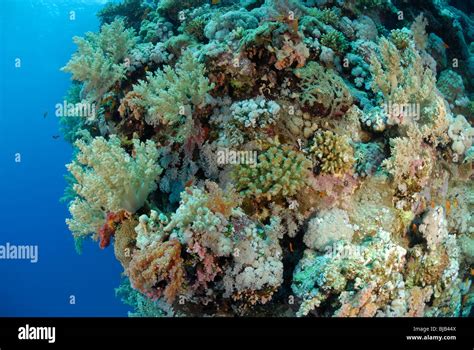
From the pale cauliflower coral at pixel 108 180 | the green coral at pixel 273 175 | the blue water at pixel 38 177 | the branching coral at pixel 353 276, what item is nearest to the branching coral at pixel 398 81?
the green coral at pixel 273 175

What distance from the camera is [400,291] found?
436 centimetres

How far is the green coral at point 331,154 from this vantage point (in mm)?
4879

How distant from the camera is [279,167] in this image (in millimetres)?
4727

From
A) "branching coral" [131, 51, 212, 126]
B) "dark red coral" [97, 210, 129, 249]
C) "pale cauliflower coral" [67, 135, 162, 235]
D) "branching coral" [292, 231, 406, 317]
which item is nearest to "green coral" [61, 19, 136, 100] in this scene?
"branching coral" [131, 51, 212, 126]

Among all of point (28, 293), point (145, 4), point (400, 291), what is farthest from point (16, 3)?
point (400, 291)

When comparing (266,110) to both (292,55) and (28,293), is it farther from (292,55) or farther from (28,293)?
(28,293)

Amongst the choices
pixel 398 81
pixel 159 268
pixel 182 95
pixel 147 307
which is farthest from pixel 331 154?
pixel 147 307

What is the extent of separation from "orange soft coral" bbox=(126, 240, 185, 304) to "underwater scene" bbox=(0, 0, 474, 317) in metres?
0.02

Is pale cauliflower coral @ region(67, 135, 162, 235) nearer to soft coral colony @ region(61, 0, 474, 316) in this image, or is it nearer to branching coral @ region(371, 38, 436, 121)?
soft coral colony @ region(61, 0, 474, 316)

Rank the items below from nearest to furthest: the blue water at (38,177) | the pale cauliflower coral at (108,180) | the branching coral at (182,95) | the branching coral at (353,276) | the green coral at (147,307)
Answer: the branching coral at (353,276)
the green coral at (147,307)
the pale cauliflower coral at (108,180)
the branching coral at (182,95)
the blue water at (38,177)

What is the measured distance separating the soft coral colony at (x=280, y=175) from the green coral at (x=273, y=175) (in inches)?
0.7

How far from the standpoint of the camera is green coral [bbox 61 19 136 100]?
633 centimetres

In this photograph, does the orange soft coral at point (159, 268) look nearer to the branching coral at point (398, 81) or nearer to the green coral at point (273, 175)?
the green coral at point (273, 175)
